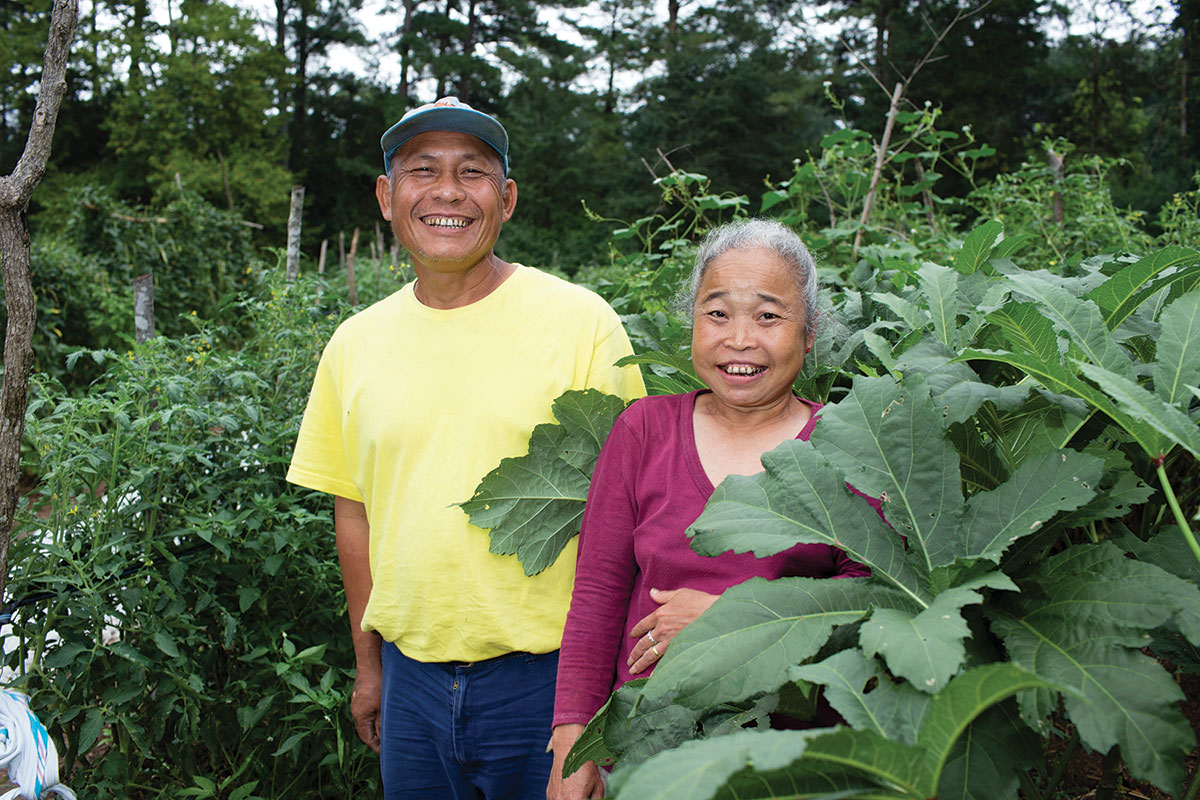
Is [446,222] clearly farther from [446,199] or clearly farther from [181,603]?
[181,603]

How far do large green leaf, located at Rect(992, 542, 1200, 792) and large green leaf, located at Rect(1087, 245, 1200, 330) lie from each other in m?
0.49

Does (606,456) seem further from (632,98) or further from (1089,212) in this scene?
(632,98)

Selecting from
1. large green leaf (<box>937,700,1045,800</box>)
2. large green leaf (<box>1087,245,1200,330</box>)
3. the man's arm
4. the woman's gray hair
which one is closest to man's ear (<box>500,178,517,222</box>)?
the woman's gray hair

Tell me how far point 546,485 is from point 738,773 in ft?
3.28

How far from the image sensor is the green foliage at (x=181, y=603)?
2322mm

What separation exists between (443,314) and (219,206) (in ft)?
84.3

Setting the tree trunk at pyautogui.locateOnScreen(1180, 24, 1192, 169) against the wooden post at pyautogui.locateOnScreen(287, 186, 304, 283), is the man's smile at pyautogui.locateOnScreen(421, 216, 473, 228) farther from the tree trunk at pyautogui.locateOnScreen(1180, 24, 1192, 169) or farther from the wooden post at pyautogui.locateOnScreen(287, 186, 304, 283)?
the tree trunk at pyautogui.locateOnScreen(1180, 24, 1192, 169)

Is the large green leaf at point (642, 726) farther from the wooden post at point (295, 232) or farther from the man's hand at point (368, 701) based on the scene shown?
the wooden post at point (295, 232)

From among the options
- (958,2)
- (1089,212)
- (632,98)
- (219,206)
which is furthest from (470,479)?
(632,98)

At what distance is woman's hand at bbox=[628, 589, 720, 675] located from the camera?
139cm

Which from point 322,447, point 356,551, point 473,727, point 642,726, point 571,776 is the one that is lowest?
point 473,727

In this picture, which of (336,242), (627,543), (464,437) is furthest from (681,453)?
(336,242)

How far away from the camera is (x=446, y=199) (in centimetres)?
199

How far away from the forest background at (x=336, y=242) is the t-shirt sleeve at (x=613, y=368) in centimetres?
8
